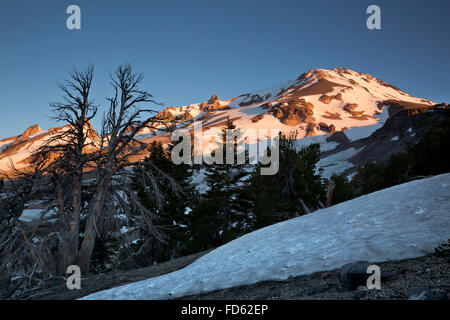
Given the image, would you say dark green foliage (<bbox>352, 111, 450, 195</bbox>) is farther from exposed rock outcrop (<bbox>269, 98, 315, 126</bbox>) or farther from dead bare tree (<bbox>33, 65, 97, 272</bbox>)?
exposed rock outcrop (<bbox>269, 98, 315, 126</bbox>)

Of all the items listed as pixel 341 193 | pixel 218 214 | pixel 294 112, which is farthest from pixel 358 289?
pixel 294 112

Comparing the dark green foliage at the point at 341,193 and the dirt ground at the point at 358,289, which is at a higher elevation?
the dark green foliage at the point at 341,193

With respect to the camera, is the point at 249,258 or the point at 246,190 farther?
the point at 246,190

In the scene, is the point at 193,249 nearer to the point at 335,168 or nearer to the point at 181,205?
the point at 181,205

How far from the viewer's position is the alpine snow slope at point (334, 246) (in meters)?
5.01

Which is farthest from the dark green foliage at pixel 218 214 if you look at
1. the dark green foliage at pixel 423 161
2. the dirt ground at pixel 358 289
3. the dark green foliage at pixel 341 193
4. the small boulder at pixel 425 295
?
the small boulder at pixel 425 295

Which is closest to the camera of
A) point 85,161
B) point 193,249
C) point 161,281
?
point 161,281

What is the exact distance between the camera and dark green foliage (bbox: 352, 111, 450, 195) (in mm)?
15000

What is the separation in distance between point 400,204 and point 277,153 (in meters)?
16.5

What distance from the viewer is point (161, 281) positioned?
6480 millimetres

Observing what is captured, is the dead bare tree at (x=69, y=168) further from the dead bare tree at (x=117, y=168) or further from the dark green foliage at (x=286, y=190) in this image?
the dark green foliage at (x=286, y=190)

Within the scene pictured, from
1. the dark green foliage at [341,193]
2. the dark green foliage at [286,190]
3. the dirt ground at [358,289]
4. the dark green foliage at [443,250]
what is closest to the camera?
the dirt ground at [358,289]

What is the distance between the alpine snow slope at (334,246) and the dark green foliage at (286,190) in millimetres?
11511

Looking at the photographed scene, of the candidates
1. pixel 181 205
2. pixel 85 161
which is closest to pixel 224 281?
pixel 85 161
